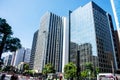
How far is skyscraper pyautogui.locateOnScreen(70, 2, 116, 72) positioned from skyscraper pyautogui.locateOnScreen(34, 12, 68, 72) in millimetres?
17574

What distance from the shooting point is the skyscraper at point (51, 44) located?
10173 cm

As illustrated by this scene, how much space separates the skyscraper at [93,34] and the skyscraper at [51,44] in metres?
17.6

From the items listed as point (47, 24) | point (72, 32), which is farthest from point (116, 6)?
point (47, 24)

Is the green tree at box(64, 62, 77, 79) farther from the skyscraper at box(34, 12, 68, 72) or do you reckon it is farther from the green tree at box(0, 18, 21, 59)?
the skyscraper at box(34, 12, 68, 72)

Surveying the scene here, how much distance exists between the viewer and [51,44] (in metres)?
108

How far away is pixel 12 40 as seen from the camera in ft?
78.5

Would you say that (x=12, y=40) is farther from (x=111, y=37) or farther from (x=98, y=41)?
(x=111, y=37)

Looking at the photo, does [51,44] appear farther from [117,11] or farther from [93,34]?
[117,11]

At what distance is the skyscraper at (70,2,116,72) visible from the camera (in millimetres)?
67125

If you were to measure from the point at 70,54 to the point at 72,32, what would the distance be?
15161 mm

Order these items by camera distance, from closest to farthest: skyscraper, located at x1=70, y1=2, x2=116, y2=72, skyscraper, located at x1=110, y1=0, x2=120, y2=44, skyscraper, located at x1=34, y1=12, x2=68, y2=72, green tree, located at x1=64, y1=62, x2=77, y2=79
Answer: green tree, located at x1=64, y1=62, x2=77, y2=79 → skyscraper, located at x1=110, y1=0, x2=120, y2=44 → skyscraper, located at x1=70, y1=2, x2=116, y2=72 → skyscraper, located at x1=34, y1=12, x2=68, y2=72

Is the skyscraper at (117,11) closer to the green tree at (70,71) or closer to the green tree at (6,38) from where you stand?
the green tree at (70,71)

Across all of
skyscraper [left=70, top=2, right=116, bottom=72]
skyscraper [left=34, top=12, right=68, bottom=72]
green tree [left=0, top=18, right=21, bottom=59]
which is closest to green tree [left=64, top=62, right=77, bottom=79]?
skyscraper [left=70, top=2, right=116, bottom=72]

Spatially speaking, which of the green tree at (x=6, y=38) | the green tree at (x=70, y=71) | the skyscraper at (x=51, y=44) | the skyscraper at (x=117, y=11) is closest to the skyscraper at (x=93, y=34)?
the green tree at (x=70, y=71)
